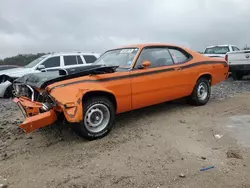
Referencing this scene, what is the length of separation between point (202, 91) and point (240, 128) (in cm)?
205

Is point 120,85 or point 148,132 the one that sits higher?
point 120,85

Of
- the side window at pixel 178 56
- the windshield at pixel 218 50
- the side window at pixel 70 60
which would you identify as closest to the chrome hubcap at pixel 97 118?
the side window at pixel 178 56

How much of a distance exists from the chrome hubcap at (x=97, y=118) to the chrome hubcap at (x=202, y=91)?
3.00 meters

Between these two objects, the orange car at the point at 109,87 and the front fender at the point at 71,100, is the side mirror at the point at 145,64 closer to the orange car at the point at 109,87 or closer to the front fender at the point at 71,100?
the orange car at the point at 109,87

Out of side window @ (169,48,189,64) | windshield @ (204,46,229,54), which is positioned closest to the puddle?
side window @ (169,48,189,64)

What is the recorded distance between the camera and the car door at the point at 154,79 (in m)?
4.97

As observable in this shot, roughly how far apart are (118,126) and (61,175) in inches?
79.4

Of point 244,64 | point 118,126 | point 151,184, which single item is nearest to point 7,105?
point 118,126

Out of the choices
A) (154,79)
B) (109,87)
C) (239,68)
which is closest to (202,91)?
(154,79)

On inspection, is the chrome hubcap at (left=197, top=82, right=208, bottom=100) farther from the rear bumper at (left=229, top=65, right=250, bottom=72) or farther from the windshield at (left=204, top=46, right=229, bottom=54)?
the windshield at (left=204, top=46, right=229, bottom=54)

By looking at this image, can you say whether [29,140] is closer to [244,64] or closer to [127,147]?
[127,147]

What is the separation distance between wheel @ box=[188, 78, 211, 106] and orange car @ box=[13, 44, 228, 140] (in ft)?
0.08

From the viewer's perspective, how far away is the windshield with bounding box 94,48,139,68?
203 inches

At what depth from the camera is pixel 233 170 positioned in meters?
3.17
